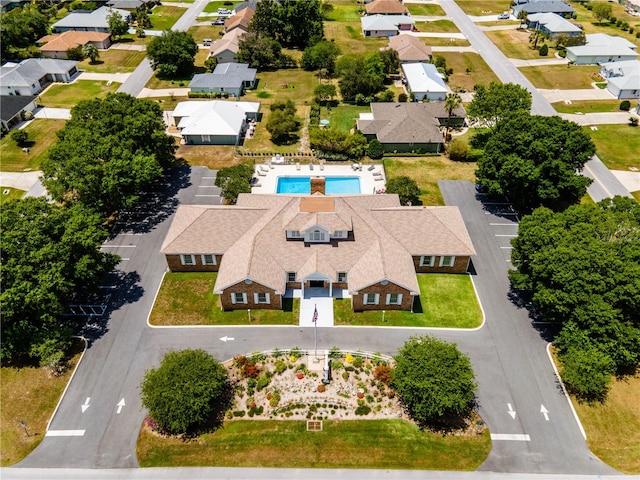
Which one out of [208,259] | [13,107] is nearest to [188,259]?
[208,259]

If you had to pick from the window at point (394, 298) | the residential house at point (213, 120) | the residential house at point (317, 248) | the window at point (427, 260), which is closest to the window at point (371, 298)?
the residential house at point (317, 248)

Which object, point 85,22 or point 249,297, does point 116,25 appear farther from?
point 249,297

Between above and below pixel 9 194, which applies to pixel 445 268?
above

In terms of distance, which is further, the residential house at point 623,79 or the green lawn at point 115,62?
the green lawn at point 115,62

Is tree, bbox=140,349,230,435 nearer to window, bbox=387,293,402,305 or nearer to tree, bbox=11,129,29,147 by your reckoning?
window, bbox=387,293,402,305

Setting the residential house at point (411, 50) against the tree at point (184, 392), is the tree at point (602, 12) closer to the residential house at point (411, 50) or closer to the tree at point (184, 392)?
the residential house at point (411, 50)

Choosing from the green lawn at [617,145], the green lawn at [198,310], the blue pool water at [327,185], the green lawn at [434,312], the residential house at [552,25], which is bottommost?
the green lawn at [198,310]

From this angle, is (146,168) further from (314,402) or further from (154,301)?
(314,402)
